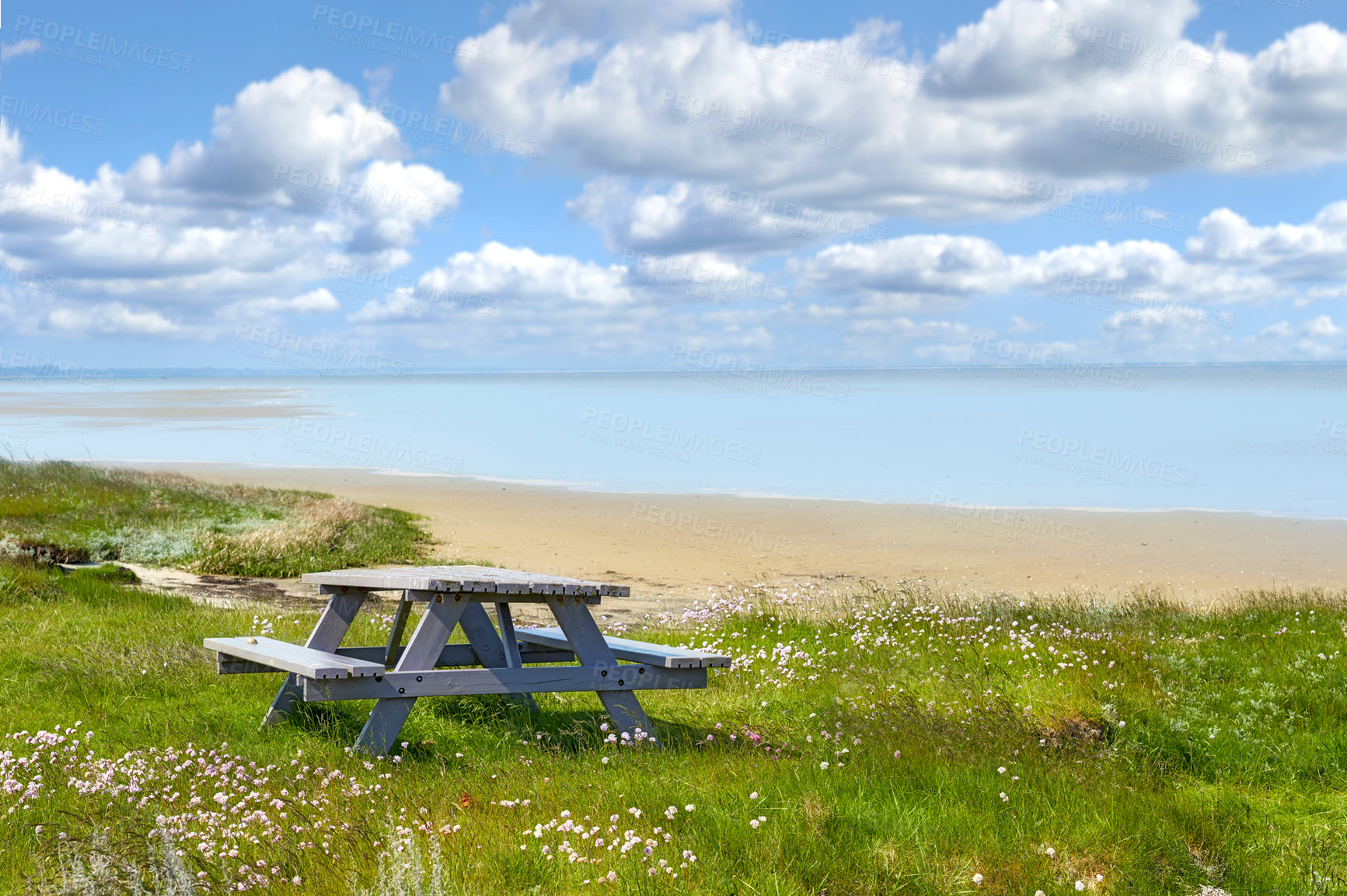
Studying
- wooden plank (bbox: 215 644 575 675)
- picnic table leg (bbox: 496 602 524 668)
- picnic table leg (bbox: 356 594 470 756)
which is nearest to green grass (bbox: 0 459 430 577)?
wooden plank (bbox: 215 644 575 675)

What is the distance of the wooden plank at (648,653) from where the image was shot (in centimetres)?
686

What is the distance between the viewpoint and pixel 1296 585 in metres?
16.4

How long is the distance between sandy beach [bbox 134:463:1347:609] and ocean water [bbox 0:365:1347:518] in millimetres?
3266

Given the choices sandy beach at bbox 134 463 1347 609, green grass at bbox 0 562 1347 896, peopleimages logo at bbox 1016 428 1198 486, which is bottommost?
sandy beach at bbox 134 463 1347 609

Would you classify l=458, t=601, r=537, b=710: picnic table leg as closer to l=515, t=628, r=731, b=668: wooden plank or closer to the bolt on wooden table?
the bolt on wooden table

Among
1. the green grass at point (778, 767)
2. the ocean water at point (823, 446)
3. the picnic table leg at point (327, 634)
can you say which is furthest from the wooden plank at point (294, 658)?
the ocean water at point (823, 446)

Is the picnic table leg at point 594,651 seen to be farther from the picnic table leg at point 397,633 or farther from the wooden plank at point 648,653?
the picnic table leg at point 397,633

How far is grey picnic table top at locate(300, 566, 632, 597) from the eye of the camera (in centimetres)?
621

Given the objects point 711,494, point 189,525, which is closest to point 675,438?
point 711,494

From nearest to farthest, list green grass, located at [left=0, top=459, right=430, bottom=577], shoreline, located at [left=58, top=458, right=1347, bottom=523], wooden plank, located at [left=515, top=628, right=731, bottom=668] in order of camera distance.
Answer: wooden plank, located at [left=515, top=628, right=731, bottom=668] → green grass, located at [left=0, top=459, right=430, bottom=577] → shoreline, located at [left=58, top=458, right=1347, bottom=523]

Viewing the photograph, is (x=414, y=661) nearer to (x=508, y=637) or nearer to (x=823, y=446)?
(x=508, y=637)

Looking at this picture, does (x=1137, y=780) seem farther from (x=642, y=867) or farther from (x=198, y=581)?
(x=198, y=581)

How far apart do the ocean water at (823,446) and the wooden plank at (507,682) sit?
23466 mm

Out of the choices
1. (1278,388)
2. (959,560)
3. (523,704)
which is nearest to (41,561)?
(523,704)
